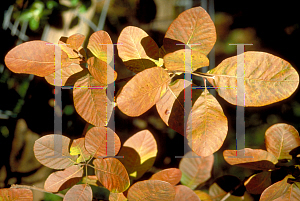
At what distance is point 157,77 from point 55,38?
26.3 inches

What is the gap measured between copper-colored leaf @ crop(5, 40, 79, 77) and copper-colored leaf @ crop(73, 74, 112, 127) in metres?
0.08

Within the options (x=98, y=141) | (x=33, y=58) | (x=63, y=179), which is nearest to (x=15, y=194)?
(x=63, y=179)

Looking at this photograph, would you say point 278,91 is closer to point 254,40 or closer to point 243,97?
point 243,97

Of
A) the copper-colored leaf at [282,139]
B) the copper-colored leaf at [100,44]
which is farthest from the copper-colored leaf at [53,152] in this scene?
the copper-colored leaf at [282,139]

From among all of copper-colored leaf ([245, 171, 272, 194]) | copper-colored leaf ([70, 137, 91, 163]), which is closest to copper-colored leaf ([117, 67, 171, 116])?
copper-colored leaf ([70, 137, 91, 163])

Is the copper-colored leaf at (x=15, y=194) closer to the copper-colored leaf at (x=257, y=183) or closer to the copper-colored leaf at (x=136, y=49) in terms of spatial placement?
the copper-colored leaf at (x=136, y=49)

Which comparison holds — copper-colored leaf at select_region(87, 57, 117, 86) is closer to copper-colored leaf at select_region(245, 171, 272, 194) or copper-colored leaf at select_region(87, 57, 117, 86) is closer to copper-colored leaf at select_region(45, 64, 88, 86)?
copper-colored leaf at select_region(45, 64, 88, 86)

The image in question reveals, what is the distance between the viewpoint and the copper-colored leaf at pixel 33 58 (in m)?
0.49

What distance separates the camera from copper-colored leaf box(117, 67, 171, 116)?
17.3 inches

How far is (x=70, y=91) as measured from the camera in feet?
2.90

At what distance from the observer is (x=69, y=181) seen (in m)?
0.63

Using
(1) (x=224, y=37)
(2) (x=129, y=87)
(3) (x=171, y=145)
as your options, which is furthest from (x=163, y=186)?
(1) (x=224, y=37)

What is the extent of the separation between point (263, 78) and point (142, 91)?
0.93ft

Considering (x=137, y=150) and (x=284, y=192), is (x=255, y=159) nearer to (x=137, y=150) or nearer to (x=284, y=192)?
(x=284, y=192)
